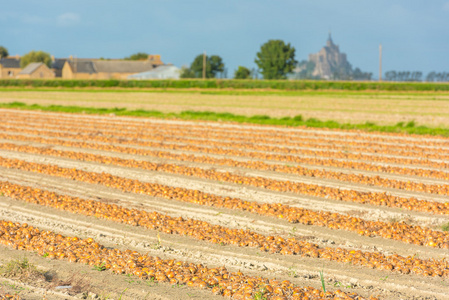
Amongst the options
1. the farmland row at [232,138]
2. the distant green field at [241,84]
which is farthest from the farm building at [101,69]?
the farmland row at [232,138]

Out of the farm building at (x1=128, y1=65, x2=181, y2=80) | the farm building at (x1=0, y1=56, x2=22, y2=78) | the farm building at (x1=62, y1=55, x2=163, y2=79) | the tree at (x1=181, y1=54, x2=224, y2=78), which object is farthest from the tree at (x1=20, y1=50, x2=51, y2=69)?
the tree at (x1=181, y1=54, x2=224, y2=78)

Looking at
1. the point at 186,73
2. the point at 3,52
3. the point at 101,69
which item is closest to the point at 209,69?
the point at 186,73

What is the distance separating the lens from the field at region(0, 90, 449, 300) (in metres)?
5.60

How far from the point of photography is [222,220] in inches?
317

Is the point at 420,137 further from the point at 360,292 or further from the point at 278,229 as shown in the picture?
the point at 360,292

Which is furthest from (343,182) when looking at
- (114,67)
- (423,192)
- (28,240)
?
(114,67)

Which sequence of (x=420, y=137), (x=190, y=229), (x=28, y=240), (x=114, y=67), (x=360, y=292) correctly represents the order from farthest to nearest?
(x=114, y=67), (x=420, y=137), (x=190, y=229), (x=28, y=240), (x=360, y=292)

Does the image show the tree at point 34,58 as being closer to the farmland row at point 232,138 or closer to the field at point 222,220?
the farmland row at point 232,138

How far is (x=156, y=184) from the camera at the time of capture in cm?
1039

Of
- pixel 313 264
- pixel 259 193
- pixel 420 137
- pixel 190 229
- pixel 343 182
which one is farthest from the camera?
pixel 420 137

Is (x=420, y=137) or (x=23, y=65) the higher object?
(x=23, y=65)

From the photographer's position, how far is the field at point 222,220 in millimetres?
5602

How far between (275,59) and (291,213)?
279 ft

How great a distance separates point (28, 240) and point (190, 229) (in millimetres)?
2252
